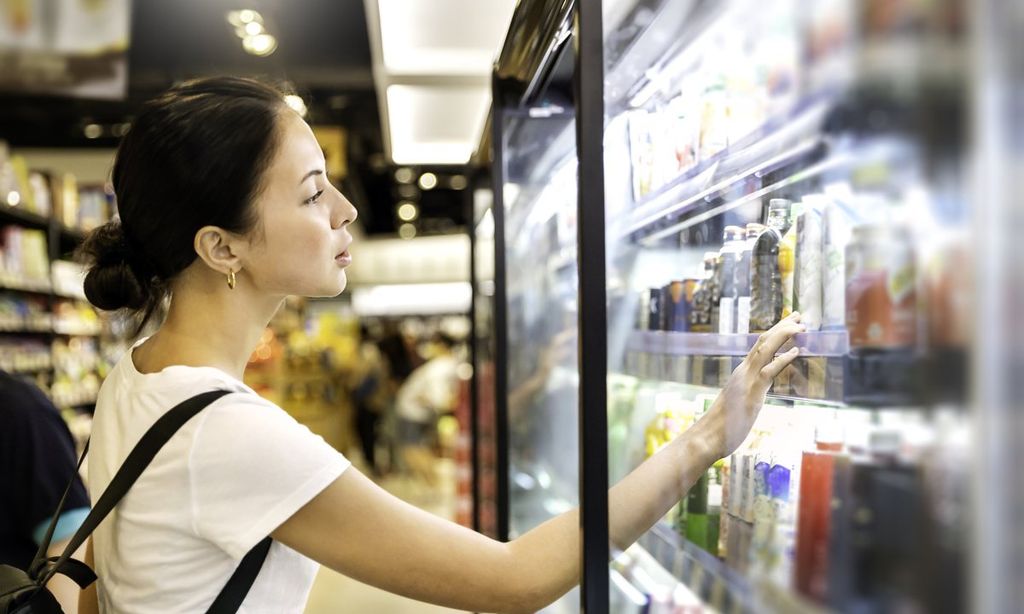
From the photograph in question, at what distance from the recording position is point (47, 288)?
573 cm

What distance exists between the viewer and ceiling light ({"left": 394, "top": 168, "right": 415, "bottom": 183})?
38.0ft

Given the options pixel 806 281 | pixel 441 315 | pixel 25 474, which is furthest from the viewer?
pixel 441 315

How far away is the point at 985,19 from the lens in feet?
1.74

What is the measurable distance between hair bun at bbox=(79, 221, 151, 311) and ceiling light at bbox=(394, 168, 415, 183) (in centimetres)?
1001

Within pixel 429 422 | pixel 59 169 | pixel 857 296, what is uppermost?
pixel 59 169

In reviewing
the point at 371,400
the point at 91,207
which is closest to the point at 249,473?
the point at 91,207

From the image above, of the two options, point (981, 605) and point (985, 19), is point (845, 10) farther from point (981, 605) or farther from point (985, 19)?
point (981, 605)

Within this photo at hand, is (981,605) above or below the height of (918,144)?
below

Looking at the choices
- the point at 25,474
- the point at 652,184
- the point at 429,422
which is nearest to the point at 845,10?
the point at 652,184

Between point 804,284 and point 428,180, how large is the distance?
11.6m

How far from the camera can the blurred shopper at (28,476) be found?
5.90ft

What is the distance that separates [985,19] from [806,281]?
1.87 ft

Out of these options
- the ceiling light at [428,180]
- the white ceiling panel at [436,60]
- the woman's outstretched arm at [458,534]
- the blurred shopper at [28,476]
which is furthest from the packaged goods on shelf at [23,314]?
the ceiling light at [428,180]

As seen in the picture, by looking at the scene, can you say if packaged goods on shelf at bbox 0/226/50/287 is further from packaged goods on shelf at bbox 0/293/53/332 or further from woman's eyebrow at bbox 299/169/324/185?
woman's eyebrow at bbox 299/169/324/185
